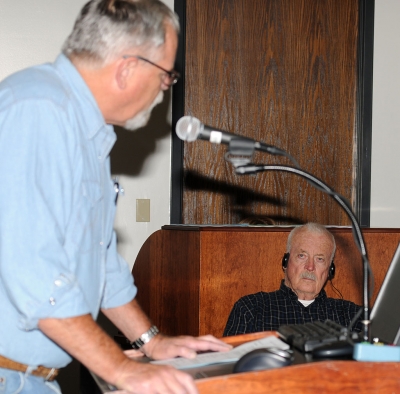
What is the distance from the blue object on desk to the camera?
1063mm

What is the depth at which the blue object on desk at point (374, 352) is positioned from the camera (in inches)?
41.9

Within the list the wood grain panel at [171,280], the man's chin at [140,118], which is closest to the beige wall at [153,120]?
the wood grain panel at [171,280]

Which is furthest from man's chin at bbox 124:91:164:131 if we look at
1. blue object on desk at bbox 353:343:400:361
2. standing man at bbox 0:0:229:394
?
blue object on desk at bbox 353:343:400:361

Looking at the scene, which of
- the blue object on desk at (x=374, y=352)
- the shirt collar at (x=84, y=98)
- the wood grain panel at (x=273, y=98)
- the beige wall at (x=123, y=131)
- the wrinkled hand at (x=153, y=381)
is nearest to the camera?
the wrinkled hand at (x=153, y=381)

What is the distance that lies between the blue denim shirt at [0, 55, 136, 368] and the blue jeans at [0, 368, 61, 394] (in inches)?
1.6

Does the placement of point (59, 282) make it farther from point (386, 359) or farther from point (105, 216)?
point (386, 359)

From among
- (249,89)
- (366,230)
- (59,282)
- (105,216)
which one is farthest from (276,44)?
(59,282)

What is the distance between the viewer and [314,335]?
3.88 ft

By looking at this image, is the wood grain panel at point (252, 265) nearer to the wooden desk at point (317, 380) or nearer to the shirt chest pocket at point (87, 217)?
the shirt chest pocket at point (87, 217)

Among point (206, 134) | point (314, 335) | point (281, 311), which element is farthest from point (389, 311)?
point (281, 311)

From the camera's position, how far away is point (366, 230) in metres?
2.68

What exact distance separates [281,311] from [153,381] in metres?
1.65

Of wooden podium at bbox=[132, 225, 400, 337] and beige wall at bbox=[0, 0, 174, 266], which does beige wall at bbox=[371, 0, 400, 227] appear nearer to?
wooden podium at bbox=[132, 225, 400, 337]

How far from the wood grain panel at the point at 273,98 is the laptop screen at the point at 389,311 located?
219 cm
